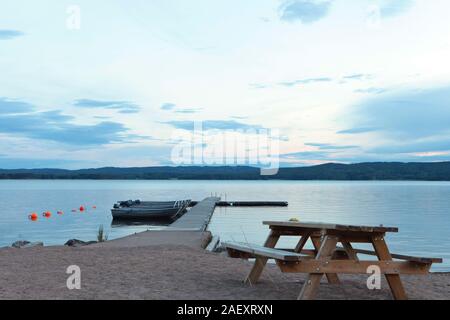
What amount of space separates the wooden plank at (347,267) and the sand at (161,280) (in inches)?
24.0

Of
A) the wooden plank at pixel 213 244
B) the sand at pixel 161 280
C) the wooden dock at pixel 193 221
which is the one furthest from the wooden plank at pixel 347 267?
the wooden dock at pixel 193 221

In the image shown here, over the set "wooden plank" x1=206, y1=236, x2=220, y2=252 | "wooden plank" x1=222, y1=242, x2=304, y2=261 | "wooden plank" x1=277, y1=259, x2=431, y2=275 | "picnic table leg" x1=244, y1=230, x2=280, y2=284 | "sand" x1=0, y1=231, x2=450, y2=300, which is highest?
"wooden plank" x1=222, y1=242, x2=304, y2=261

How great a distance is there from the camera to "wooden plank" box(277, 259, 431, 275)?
6324mm

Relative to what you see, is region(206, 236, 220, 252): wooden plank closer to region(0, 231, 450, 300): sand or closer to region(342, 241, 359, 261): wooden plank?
region(0, 231, 450, 300): sand

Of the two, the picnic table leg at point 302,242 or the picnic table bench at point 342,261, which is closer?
the picnic table bench at point 342,261

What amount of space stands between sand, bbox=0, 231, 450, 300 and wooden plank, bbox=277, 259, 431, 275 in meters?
0.61

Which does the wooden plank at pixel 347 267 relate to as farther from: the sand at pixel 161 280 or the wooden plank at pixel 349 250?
the sand at pixel 161 280

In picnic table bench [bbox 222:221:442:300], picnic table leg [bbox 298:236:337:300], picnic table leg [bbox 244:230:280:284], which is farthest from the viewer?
picnic table leg [bbox 244:230:280:284]

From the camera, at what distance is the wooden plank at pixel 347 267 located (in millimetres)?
6324

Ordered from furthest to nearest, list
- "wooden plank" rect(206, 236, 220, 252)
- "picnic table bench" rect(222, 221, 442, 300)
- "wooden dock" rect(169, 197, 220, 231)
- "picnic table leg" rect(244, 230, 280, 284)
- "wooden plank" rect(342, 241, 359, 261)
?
"wooden dock" rect(169, 197, 220, 231) < "wooden plank" rect(206, 236, 220, 252) < "picnic table leg" rect(244, 230, 280, 284) < "wooden plank" rect(342, 241, 359, 261) < "picnic table bench" rect(222, 221, 442, 300)

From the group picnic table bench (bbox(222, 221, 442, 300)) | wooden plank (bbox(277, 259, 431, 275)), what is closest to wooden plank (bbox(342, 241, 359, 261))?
picnic table bench (bbox(222, 221, 442, 300))

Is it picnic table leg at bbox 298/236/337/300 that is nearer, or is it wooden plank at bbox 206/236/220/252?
picnic table leg at bbox 298/236/337/300
